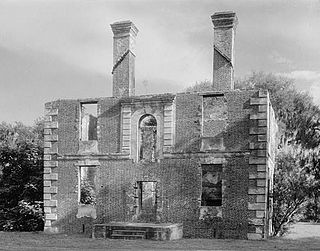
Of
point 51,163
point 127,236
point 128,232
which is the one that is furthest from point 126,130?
point 127,236

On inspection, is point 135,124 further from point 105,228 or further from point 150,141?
point 150,141

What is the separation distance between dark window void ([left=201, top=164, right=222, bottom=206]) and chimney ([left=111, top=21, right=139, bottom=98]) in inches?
192

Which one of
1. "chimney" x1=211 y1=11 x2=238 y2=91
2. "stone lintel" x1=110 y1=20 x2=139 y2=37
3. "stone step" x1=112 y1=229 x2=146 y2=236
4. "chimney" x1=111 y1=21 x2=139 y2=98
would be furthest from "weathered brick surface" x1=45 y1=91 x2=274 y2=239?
"stone lintel" x1=110 y1=20 x2=139 y2=37

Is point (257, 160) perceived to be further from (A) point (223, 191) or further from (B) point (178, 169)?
(B) point (178, 169)

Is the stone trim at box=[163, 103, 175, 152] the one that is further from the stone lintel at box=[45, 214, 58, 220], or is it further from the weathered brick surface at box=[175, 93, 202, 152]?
the stone lintel at box=[45, 214, 58, 220]

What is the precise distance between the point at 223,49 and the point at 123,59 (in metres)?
4.43

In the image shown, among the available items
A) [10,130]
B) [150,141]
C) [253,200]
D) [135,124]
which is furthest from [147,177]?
[10,130]

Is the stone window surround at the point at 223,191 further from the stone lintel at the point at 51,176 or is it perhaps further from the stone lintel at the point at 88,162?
the stone lintel at the point at 51,176

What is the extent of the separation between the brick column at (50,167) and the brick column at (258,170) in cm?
851

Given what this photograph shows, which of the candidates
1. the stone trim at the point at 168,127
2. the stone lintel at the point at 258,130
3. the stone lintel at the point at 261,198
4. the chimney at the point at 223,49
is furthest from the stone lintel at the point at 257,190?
the chimney at the point at 223,49

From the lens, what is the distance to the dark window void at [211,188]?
67.4 feet

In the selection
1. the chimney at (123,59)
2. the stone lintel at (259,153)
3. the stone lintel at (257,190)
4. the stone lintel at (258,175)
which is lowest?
the stone lintel at (257,190)

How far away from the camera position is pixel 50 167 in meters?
22.1

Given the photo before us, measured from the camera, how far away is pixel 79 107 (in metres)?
22.0
